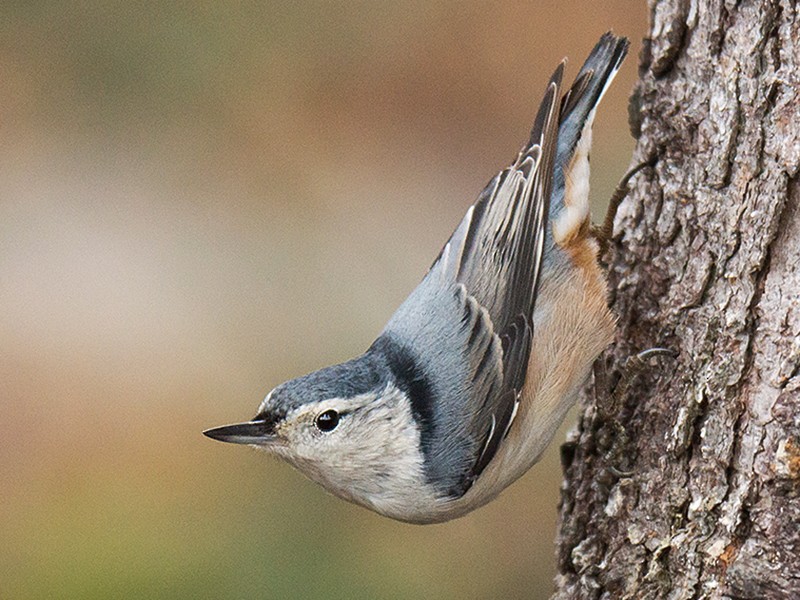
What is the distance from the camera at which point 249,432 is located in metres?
2.51

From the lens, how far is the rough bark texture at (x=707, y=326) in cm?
216

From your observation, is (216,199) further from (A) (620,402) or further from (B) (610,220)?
(A) (620,402)

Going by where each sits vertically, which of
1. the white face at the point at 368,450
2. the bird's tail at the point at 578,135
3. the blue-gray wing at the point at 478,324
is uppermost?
the bird's tail at the point at 578,135

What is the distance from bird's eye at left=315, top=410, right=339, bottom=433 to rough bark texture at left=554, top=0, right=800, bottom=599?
657mm

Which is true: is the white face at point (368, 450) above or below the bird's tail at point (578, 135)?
below

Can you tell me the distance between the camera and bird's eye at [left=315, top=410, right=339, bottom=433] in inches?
98.9

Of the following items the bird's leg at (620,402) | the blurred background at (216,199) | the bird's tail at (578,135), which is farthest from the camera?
the blurred background at (216,199)

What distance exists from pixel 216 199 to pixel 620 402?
9.29ft

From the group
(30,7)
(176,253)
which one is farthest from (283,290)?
(30,7)

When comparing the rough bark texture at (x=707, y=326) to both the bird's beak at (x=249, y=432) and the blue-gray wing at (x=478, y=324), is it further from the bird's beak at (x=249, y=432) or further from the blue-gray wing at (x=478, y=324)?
the bird's beak at (x=249, y=432)

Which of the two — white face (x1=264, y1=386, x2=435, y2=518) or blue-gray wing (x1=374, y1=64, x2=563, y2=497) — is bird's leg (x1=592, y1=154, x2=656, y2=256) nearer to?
blue-gray wing (x1=374, y1=64, x2=563, y2=497)

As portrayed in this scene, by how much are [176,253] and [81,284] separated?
45 cm

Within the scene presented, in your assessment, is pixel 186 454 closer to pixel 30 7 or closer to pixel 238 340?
pixel 238 340

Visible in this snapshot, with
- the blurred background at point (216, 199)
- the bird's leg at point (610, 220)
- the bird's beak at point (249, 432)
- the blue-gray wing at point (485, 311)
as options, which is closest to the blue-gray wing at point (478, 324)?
the blue-gray wing at point (485, 311)
